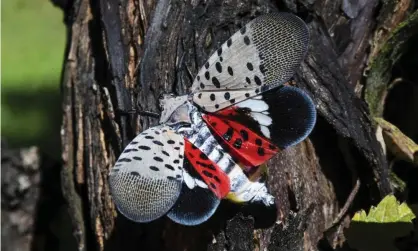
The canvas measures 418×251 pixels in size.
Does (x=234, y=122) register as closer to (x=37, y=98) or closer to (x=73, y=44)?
(x=73, y=44)

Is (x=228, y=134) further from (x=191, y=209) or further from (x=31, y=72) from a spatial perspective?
(x=31, y=72)

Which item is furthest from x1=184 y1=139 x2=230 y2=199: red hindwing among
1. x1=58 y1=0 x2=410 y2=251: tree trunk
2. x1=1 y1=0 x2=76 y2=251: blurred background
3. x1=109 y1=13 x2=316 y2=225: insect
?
x1=1 y1=0 x2=76 y2=251: blurred background

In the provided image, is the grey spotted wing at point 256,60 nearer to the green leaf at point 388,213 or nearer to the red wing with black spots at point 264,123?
the red wing with black spots at point 264,123

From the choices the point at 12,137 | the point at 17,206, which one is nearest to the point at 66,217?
the point at 17,206

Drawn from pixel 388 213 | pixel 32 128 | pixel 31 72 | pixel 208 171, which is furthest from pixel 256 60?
pixel 31 72

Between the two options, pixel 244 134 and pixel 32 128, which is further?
pixel 32 128

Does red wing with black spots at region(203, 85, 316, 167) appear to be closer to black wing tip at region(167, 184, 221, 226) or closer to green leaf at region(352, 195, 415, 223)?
black wing tip at region(167, 184, 221, 226)

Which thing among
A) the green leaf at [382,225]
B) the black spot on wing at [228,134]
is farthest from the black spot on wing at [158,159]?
the green leaf at [382,225]
